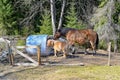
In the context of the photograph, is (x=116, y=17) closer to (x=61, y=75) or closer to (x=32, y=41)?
(x=32, y=41)

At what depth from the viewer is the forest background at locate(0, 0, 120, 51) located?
83.5 feet

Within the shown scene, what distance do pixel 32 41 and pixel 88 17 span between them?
11.9m

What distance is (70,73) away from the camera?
13586 millimetres

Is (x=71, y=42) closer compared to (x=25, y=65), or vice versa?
(x=25, y=65)

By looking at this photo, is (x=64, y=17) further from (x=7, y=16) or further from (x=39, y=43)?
(x=39, y=43)

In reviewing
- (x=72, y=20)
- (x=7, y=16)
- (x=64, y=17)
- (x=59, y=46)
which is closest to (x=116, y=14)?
(x=72, y=20)

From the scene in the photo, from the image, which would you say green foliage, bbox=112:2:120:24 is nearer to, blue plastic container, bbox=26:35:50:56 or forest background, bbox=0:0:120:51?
forest background, bbox=0:0:120:51

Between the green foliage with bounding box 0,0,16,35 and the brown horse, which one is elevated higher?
the green foliage with bounding box 0,0,16,35

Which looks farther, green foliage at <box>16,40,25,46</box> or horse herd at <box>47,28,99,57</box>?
green foliage at <box>16,40,25,46</box>

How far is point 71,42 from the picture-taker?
61.5ft

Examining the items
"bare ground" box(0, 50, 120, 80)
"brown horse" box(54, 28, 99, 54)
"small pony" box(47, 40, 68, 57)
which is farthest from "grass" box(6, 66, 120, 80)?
"brown horse" box(54, 28, 99, 54)

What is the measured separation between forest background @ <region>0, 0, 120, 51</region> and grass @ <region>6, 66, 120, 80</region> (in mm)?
10468

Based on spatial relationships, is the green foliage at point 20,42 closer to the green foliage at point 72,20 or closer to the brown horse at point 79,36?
the green foliage at point 72,20

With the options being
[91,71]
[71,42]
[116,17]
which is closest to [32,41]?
[71,42]
